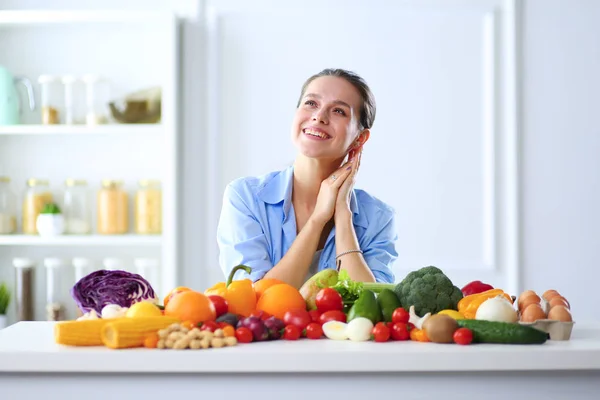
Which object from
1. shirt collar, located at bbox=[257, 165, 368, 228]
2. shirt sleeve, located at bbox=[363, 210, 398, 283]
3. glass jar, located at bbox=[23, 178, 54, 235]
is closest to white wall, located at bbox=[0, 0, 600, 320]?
shirt sleeve, located at bbox=[363, 210, 398, 283]

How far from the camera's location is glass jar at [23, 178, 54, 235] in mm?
3678

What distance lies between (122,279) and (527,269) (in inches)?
108

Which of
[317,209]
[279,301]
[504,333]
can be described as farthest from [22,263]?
[504,333]

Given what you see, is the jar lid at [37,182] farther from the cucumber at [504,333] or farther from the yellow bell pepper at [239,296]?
the cucumber at [504,333]

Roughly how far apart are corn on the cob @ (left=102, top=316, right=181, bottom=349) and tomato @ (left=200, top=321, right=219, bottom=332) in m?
0.07

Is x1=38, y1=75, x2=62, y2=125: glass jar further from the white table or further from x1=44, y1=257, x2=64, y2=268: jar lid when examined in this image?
the white table

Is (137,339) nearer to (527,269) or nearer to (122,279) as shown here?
(122,279)

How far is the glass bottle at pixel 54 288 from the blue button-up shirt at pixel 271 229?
1.46 meters

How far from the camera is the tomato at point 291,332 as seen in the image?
1.40m

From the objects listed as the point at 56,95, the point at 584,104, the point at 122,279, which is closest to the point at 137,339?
the point at 122,279

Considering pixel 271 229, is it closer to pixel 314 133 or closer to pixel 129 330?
pixel 314 133

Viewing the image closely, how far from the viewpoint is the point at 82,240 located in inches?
142

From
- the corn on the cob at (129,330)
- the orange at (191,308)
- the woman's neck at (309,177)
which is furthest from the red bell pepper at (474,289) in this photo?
the woman's neck at (309,177)

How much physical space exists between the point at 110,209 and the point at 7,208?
0.53m
